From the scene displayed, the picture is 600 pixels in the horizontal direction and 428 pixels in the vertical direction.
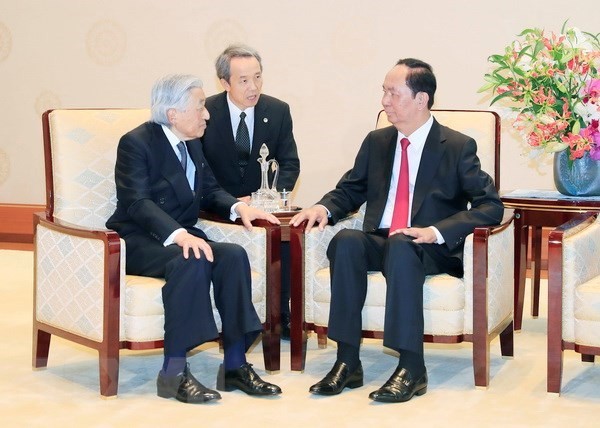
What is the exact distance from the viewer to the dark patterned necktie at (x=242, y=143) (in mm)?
5637

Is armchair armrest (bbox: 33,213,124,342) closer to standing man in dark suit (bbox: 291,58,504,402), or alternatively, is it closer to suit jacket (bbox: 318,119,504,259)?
standing man in dark suit (bbox: 291,58,504,402)

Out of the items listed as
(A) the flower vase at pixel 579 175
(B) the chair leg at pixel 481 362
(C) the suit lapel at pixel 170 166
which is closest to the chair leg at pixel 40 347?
(C) the suit lapel at pixel 170 166

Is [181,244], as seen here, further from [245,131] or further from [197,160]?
[245,131]

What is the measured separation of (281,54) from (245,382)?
3653mm

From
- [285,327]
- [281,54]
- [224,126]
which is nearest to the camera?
[285,327]

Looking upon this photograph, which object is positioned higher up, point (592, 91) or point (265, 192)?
point (592, 91)

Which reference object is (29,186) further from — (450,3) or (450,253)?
(450,253)

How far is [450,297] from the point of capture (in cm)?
450

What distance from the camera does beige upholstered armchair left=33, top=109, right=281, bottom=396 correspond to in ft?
14.5

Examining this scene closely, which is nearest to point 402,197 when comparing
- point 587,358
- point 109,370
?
point 587,358

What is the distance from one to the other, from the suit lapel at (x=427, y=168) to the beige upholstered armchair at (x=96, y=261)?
63cm

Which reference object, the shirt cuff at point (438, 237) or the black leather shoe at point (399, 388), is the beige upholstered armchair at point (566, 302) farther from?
the black leather shoe at point (399, 388)

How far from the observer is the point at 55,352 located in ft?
17.2

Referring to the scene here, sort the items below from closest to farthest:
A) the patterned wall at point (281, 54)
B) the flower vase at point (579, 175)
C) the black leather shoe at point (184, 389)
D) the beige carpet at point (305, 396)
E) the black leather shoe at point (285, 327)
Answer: the beige carpet at point (305, 396), the black leather shoe at point (184, 389), the flower vase at point (579, 175), the black leather shoe at point (285, 327), the patterned wall at point (281, 54)
